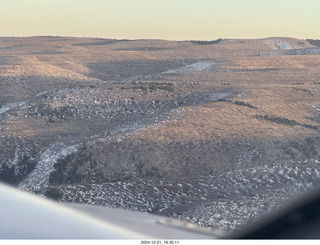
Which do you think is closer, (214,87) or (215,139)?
(215,139)

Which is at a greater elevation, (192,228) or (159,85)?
(192,228)

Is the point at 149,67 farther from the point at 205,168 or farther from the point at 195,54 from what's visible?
the point at 205,168

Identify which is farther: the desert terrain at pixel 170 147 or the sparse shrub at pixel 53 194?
the sparse shrub at pixel 53 194

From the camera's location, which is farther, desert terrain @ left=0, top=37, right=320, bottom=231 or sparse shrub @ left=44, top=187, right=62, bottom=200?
sparse shrub @ left=44, top=187, right=62, bottom=200

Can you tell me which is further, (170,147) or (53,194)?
(170,147)

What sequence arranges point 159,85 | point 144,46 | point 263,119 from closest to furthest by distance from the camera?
1. point 263,119
2. point 159,85
3. point 144,46

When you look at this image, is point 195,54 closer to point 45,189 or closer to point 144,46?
point 144,46

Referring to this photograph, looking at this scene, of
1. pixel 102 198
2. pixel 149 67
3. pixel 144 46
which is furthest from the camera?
pixel 144 46

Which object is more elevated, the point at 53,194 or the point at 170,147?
the point at 170,147

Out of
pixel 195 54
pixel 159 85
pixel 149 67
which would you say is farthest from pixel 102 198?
pixel 195 54
